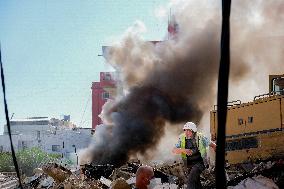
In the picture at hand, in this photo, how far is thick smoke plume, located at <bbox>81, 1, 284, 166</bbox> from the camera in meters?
20.3

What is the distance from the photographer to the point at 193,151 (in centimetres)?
738

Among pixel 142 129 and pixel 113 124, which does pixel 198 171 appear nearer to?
pixel 142 129

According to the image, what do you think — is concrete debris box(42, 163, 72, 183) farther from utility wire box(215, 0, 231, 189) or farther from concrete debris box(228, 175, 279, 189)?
utility wire box(215, 0, 231, 189)

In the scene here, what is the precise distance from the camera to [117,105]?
23625mm

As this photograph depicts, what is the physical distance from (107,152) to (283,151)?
42.6 ft

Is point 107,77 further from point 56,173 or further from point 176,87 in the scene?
point 56,173

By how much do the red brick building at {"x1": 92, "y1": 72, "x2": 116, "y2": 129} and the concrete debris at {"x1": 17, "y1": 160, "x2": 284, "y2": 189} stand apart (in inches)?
1329

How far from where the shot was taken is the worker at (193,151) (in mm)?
7301

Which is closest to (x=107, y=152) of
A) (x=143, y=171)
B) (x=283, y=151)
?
(x=283, y=151)

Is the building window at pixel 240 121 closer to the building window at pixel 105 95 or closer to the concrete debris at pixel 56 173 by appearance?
the concrete debris at pixel 56 173

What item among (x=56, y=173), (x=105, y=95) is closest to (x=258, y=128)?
(x=56, y=173)

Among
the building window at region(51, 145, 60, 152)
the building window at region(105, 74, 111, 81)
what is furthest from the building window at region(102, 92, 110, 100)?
the building window at region(51, 145, 60, 152)

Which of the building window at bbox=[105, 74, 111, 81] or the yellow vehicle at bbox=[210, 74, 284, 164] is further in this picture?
the building window at bbox=[105, 74, 111, 81]

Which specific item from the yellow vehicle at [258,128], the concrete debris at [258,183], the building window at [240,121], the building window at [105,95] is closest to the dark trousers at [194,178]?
the concrete debris at [258,183]
